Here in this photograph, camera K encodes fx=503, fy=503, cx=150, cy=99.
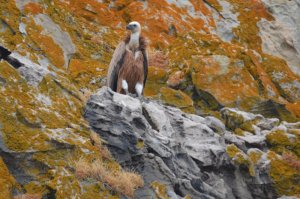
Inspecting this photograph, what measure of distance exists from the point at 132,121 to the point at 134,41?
4448mm

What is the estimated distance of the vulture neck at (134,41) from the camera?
14945 millimetres

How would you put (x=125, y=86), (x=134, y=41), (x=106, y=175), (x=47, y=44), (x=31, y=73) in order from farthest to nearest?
(x=47, y=44) < (x=134, y=41) < (x=125, y=86) < (x=31, y=73) < (x=106, y=175)

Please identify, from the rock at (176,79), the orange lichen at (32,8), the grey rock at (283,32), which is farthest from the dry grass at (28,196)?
the grey rock at (283,32)

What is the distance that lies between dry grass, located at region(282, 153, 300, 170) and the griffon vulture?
4.49 metres

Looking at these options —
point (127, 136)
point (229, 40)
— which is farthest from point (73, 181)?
point (229, 40)

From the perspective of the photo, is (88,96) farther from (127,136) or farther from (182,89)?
(182,89)

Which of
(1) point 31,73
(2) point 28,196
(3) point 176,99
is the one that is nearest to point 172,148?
(1) point 31,73

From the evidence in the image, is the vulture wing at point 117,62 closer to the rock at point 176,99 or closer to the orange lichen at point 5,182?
the rock at point 176,99

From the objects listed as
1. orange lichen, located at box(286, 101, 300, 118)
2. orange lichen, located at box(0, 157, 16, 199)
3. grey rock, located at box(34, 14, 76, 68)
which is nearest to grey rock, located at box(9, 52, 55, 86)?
orange lichen, located at box(0, 157, 16, 199)

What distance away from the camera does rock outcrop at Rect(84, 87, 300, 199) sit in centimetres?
1020

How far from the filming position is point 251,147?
14.7 metres

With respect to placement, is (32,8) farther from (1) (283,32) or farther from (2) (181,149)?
(1) (283,32)

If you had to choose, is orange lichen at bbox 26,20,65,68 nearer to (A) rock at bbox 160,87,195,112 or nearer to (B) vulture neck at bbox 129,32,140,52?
(B) vulture neck at bbox 129,32,140,52

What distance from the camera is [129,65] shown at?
1481 centimetres
